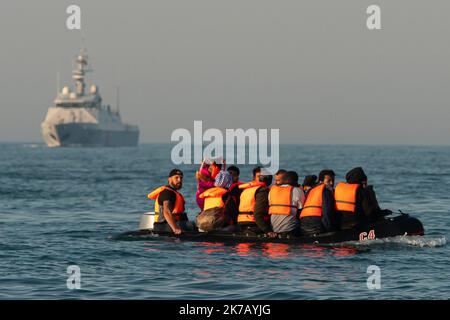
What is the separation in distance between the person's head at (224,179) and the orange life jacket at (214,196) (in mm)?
95

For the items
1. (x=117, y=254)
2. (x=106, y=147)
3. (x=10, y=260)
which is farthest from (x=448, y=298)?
(x=106, y=147)

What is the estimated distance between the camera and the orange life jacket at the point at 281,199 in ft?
55.6

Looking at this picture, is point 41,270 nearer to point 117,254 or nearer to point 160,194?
point 117,254

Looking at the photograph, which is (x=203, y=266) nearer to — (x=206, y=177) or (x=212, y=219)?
(x=212, y=219)

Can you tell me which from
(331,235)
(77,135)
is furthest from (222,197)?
(77,135)

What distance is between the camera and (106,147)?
16075 cm

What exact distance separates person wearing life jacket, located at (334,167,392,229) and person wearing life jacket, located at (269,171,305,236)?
830 millimetres

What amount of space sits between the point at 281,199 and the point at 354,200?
5.07ft

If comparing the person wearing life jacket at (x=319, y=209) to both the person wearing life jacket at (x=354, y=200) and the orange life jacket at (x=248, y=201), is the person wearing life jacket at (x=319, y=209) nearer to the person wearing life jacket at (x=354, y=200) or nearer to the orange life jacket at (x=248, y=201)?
the person wearing life jacket at (x=354, y=200)

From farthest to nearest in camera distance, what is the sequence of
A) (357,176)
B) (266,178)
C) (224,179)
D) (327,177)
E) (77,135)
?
1. (77,135)
2. (224,179)
3. (327,177)
4. (266,178)
5. (357,176)

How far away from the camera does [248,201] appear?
17391 mm

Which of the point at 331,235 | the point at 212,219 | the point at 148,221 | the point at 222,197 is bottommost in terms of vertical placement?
the point at 331,235

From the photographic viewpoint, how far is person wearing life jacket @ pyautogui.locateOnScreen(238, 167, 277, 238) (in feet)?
56.3

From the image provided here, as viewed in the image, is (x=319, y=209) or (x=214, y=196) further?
(x=214, y=196)
